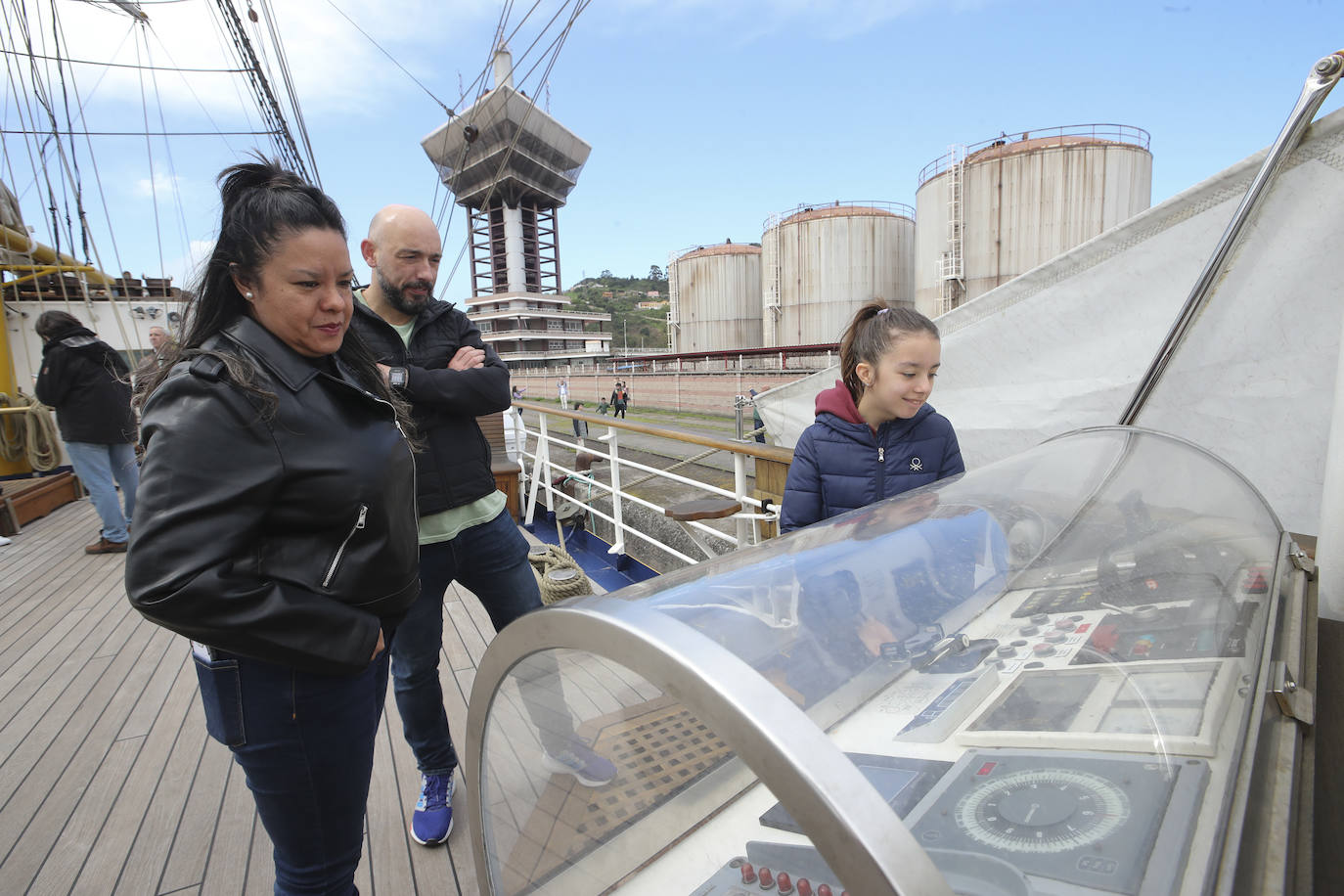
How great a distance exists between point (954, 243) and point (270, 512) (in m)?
23.3

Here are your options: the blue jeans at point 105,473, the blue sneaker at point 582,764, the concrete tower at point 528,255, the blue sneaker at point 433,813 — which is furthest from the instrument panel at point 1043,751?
the concrete tower at point 528,255

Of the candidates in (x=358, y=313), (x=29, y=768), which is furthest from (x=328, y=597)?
(x=29, y=768)

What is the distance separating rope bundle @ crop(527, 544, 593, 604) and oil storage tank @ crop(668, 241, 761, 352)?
3139cm

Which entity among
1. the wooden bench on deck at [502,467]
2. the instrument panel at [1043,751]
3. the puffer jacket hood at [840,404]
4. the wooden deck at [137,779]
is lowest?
the wooden deck at [137,779]

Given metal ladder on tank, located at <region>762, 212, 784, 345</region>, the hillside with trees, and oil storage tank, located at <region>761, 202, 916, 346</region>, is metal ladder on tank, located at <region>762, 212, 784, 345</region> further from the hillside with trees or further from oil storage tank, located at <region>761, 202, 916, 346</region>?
the hillside with trees

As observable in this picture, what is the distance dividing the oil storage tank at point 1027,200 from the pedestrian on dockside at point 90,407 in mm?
20520

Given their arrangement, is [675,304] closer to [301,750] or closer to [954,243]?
[954,243]

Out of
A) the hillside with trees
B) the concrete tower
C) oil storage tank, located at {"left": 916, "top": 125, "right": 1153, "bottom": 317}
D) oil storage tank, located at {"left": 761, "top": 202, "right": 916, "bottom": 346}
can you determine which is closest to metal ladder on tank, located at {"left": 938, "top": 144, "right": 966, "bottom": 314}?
oil storage tank, located at {"left": 916, "top": 125, "right": 1153, "bottom": 317}

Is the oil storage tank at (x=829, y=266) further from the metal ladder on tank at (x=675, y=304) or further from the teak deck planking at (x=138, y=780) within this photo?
the teak deck planking at (x=138, y=780)

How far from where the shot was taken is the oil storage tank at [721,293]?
113ft

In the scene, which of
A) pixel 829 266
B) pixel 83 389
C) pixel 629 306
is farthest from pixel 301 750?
pixel 629 306

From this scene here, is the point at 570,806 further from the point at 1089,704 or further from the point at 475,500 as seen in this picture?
the point at 475,500

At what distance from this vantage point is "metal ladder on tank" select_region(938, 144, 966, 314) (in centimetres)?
2081

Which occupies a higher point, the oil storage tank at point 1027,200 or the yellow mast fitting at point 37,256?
the oil storage tank at point 1027,200
